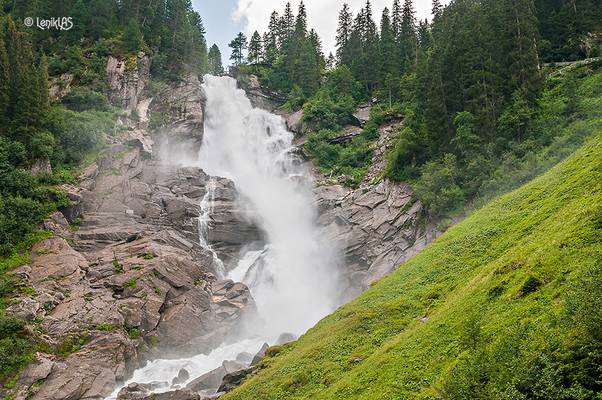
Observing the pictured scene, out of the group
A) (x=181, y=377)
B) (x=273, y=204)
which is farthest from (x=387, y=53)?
(x=181, y=377)

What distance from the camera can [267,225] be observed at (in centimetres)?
5625

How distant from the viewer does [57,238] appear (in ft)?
135

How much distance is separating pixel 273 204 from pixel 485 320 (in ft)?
154

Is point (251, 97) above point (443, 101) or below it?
above

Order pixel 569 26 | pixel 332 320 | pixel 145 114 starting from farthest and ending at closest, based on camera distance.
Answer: pixel 145 114 < pixel 569 26 < pixel 332 320

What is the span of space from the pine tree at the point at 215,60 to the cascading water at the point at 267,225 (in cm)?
1862

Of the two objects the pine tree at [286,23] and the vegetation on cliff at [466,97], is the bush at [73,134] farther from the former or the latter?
the pine tree at [286,23]

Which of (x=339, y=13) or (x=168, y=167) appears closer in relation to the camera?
(x=168, y=167)

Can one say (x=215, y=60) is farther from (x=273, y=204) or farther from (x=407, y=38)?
(x=273, y=204)

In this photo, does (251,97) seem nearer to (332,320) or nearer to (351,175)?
(351,175)

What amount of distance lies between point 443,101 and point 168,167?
108ft

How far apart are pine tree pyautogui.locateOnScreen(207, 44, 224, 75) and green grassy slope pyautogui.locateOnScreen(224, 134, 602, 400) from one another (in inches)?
3146

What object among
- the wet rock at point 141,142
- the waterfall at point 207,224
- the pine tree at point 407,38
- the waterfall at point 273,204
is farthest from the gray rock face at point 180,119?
the pine tree at point 407,38

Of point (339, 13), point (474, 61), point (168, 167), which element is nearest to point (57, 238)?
point (168, 167)
